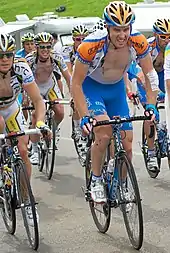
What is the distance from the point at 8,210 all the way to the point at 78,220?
861 mm

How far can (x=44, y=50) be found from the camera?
889 cm

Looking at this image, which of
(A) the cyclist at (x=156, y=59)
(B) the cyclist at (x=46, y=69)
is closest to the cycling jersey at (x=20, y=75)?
(A) the cyclist at (x=156, y=59)

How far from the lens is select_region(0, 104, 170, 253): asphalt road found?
5883 mm

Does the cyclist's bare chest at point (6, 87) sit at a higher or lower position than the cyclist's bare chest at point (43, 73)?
higher

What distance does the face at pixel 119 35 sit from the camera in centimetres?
571

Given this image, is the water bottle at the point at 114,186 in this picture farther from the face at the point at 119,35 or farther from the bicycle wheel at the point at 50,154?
the bicycle wheel at the point at 50,154

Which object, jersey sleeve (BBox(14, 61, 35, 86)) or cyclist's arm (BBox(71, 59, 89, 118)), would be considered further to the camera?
jersey sleeve (BBox(14, 61, 35, 86))

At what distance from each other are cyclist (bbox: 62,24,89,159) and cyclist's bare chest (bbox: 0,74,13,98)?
8.38 feet

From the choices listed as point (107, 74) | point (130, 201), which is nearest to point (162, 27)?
point (107, 74)

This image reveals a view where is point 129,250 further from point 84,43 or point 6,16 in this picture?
point 6,16

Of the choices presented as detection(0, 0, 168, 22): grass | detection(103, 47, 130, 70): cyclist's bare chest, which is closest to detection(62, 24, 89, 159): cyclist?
detection(103, 47, 130, 70): cyclist's bare chest

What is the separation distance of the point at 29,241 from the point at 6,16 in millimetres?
36136

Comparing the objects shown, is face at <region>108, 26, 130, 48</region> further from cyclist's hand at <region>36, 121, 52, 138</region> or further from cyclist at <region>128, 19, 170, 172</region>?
cyclist at <region>128, 19, 170, 172</region>

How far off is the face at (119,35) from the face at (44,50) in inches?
124
